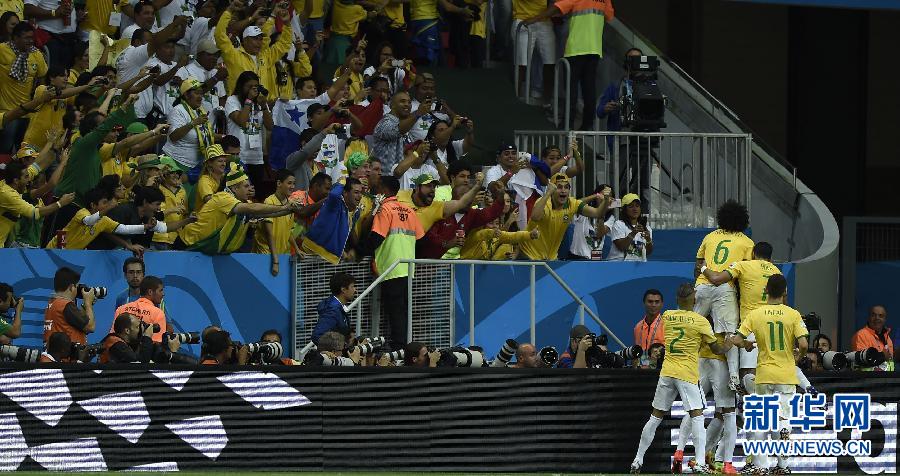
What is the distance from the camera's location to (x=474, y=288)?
21172 millimetres

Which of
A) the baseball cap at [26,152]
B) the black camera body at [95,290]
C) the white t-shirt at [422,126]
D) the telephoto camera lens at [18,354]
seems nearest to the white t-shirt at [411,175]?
the white t-shirt at [422,126]

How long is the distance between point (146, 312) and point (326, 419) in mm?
2228

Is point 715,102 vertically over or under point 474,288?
over

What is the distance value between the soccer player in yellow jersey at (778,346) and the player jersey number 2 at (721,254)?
824 millimetres

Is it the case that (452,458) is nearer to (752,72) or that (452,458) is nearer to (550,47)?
(550,47)

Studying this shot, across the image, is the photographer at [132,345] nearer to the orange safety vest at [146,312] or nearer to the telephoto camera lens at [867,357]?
the orange safety vest at [146,312]

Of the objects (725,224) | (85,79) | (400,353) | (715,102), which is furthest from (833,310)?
(85,79)

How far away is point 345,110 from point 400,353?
4472 millimetres

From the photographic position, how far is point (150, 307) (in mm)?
18234

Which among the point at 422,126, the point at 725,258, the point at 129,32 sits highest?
the point at 129,32

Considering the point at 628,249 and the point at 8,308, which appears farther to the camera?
the point at 628,249

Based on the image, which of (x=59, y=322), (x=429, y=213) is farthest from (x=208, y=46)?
(x=59, y=322)

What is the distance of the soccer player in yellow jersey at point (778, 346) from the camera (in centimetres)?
1764

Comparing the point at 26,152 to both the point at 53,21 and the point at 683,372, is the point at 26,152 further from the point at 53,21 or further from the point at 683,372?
the point at 683,372
